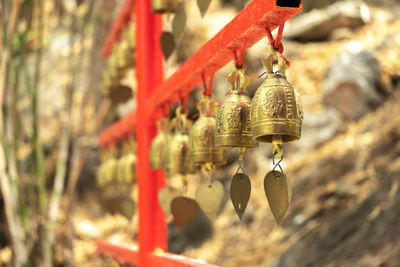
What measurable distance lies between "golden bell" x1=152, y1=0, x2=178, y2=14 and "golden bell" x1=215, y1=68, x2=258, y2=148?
2.68 ft

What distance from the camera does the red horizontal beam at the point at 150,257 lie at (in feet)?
5.61

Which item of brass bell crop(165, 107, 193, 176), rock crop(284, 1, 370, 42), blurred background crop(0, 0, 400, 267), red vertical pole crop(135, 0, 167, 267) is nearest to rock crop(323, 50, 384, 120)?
blurred background crop(0, 0, 400, 267)

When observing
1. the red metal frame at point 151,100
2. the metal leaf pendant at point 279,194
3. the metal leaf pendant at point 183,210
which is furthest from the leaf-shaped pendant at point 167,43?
the metal leaf pendant at point 279,194

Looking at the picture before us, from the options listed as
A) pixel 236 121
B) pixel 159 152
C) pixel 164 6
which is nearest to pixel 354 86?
pixel 164 6

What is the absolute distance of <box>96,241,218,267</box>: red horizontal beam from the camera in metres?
1.71

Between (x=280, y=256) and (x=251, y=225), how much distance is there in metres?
0.88

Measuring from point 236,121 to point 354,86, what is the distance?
14.4 feet

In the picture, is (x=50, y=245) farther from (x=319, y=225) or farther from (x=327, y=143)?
(x=327, y=143)

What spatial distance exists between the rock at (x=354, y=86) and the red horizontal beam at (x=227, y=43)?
3595mm

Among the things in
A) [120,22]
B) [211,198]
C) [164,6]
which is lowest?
[211,198]

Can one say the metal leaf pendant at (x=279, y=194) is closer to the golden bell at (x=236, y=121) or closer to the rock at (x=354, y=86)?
the golden bell at (x=236, y=121)

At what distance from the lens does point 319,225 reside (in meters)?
3.94

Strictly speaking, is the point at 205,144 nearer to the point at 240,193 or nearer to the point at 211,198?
the point at 211,198

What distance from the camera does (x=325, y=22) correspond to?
670 centimetres
